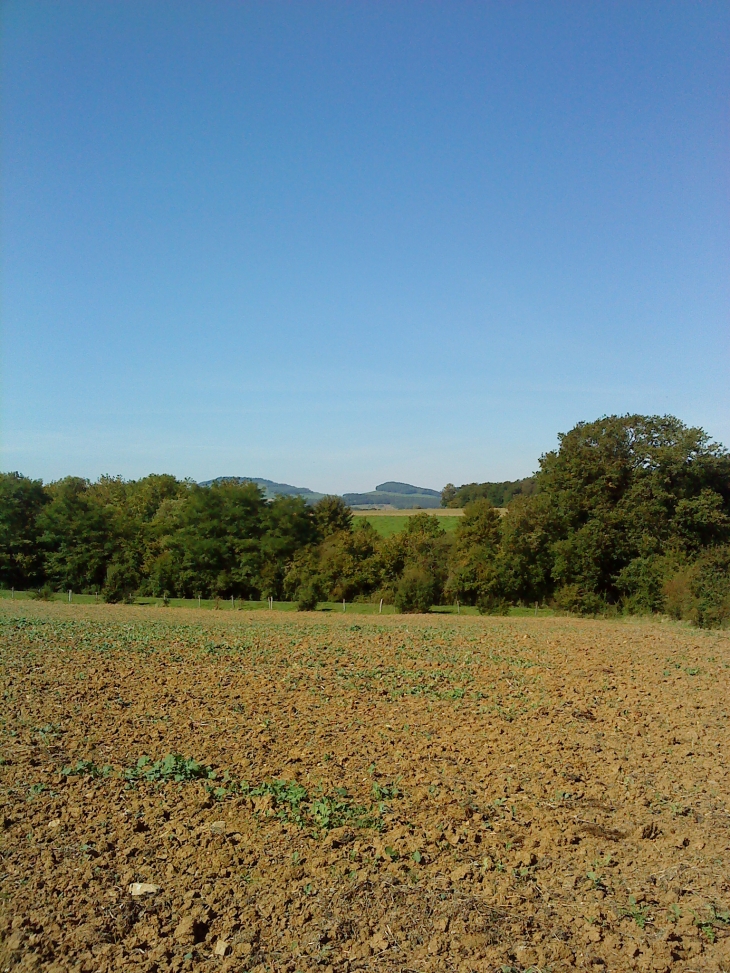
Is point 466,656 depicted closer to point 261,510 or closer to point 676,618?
point 676,618

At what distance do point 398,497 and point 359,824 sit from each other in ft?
407

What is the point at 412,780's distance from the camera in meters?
7.70

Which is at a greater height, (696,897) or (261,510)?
(261,510)

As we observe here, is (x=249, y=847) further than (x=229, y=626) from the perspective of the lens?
No

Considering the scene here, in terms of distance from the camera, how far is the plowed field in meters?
4.75

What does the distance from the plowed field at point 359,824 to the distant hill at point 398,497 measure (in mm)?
93523

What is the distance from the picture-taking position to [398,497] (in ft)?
427

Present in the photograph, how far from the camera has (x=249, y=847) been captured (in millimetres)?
5898

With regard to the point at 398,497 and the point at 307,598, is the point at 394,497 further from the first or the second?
the point at 307,598

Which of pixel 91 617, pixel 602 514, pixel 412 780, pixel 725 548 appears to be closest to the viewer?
pixel 412 780

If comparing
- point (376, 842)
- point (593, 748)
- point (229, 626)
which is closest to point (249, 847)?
point (376, 842)

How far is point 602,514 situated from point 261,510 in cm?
1989

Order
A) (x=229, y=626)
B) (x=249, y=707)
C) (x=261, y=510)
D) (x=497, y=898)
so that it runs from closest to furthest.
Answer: (x=497, y=898) < (x=249, y=707) < (x=229, y=626) < (x=261, y=510)

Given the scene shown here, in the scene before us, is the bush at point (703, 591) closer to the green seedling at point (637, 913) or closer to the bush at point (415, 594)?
the bush at point (415, 594)
